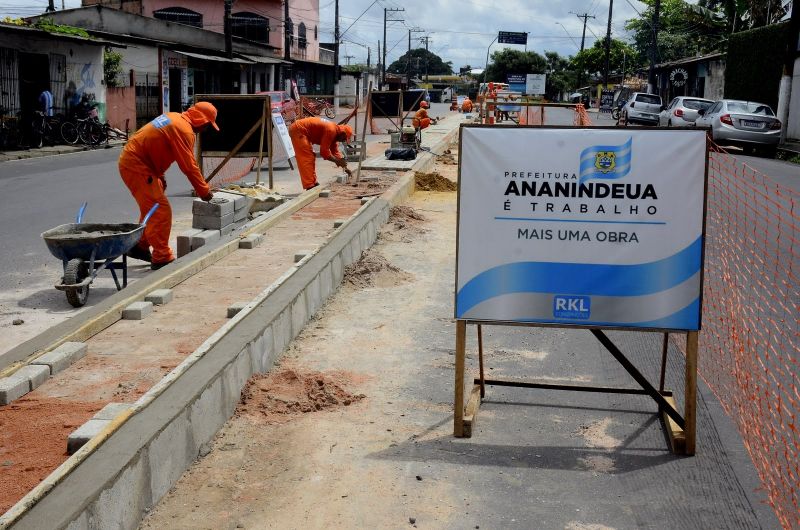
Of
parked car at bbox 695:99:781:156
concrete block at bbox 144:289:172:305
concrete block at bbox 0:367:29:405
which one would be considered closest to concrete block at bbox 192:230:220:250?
concrete block at bbox 144:289:172:305

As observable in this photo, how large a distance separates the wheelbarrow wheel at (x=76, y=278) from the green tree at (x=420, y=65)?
151m

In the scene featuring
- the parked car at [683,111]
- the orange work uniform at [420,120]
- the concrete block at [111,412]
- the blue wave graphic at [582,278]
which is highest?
the parked car at [683,111]

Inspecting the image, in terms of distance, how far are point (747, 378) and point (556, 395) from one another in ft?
4.58

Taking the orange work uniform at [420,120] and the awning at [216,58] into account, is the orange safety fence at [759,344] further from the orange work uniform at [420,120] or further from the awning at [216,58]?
the awning at [216,58]

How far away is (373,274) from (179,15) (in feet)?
178

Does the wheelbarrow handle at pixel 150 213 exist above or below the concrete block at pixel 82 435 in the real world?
above

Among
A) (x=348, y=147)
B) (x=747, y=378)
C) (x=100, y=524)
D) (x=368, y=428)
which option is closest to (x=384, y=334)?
(x=368, y=428)

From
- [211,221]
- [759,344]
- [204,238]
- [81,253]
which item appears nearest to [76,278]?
[81,253]

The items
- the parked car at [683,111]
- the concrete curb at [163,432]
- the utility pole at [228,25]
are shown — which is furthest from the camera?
the utility pole at [228,25]

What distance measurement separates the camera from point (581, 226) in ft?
16.9

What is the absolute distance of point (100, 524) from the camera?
3.57 meters

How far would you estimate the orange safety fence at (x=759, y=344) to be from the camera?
4.98 meters

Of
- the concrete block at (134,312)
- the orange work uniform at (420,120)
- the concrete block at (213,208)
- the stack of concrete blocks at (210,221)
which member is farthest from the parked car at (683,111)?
the concrete block at (134,312)

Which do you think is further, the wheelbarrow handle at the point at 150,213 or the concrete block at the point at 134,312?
the wheelbarrow handle at the point at 150,213
